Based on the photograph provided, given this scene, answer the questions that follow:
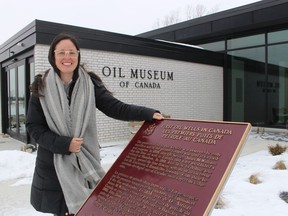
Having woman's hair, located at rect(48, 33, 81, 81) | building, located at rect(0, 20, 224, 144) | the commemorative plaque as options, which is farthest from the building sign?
the commemorative plaque

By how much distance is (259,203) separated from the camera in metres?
4.40

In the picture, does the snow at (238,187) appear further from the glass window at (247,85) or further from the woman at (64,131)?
the glass window at (247,85)

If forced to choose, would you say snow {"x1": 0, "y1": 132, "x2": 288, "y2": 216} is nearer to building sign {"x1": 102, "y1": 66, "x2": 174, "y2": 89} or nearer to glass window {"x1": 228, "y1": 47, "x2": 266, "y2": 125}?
building sign {"x1": 102, "y1": 66, "x2": 174, "y2": 89}

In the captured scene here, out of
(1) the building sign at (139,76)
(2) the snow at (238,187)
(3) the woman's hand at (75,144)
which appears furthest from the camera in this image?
(1) the building sign at (139,76)

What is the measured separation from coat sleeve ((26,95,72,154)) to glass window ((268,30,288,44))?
11.8m

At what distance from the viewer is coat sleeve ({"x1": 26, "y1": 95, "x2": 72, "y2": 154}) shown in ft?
7.97

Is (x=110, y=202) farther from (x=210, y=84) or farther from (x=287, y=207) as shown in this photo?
(x=210, y=84)

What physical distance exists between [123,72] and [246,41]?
6227 mm

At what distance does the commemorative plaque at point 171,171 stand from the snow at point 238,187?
1.93 meters

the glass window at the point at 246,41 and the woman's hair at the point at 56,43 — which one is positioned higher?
the glass window at the point at 246,41

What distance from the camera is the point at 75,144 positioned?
243 cm

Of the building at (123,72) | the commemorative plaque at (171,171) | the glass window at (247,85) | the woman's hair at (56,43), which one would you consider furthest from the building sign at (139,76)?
the commemorative plaque at (171,171)

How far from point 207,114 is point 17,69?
7.33 meters

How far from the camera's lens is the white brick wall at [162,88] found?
9344mm
